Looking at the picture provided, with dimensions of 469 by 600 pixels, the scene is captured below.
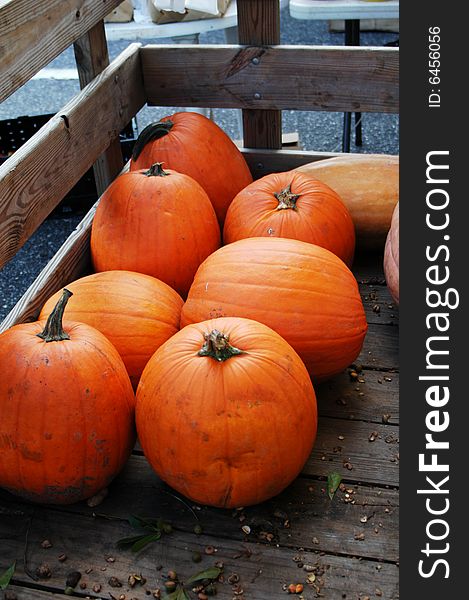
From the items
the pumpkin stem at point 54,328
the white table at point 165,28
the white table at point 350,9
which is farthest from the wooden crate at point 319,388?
the white table at point 350,9

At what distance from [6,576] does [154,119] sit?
4.00 meters

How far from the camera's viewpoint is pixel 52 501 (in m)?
1.54

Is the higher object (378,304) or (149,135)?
(149,135)

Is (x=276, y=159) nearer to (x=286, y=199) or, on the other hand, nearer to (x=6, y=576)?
(x=286, y=199)

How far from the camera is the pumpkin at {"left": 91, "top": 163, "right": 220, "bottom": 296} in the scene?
2.03 m

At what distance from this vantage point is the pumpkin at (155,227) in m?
2.03

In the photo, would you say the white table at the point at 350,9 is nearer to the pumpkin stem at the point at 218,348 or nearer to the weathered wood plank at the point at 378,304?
the weathered wood plank at the point at 378,304

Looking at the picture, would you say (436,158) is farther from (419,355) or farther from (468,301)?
(419,355)

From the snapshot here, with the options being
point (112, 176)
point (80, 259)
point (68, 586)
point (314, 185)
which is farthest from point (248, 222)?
point (68, 586)

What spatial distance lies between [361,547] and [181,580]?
352mm

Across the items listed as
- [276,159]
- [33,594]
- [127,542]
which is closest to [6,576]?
[33,594]

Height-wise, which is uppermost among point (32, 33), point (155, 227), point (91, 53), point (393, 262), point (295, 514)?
point (32, 33)

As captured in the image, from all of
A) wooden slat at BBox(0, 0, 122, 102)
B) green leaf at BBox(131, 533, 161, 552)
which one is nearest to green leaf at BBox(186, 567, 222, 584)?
green leaf at BBox(131, 533, 161, 552)

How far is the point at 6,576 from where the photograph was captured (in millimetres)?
1396
